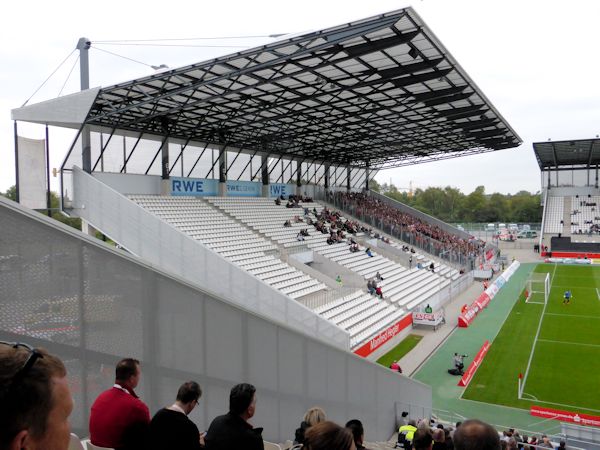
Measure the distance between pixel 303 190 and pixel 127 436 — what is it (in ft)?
117

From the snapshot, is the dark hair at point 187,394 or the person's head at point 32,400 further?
the dark hair at point 187,394

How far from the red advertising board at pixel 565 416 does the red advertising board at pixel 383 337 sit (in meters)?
5.70

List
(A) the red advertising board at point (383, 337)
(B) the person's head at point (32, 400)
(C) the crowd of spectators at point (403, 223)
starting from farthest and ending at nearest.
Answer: (C) the crowd of spectators at point (403, 223) < (A) the red advertising board at point (383, 337) < (B) the person's head at point (32, 400)

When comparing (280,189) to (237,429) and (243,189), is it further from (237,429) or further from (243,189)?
(237,429)

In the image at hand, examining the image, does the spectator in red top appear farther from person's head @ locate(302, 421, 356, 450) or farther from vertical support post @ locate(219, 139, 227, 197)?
vertical support post @ locate(219, 139, 227, 197)

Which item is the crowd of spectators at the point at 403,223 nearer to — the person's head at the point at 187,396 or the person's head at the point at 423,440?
the person's head at the point at 423,440

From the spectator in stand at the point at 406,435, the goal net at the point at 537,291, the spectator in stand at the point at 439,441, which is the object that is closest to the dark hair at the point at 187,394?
the spectator in stand at the point at 439,441

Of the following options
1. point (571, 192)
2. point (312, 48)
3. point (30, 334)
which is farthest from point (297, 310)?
point (571, 192)

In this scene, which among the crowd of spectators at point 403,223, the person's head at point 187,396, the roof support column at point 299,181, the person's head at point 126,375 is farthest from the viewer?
the crowd of spectators at point 403,223

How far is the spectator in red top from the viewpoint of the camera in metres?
2.62

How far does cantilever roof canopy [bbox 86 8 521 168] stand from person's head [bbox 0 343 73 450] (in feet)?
44.2

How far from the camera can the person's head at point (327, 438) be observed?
6.45 ft

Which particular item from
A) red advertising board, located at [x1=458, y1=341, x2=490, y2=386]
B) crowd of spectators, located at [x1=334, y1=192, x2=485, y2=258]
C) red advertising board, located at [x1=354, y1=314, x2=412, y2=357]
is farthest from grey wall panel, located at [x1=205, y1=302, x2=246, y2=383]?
crowd of spectators, located at [x1=334, y1=192, x2=485, y2=258]

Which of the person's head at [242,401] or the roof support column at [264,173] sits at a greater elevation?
the roof support column at [264,173]
